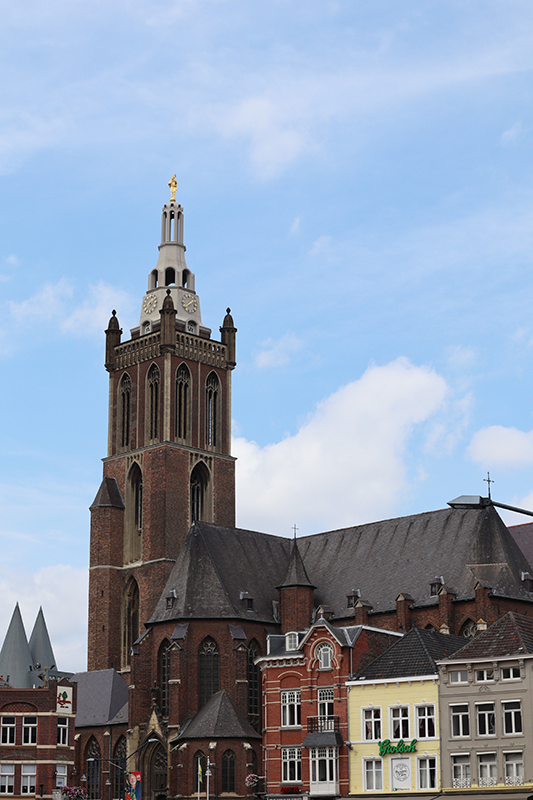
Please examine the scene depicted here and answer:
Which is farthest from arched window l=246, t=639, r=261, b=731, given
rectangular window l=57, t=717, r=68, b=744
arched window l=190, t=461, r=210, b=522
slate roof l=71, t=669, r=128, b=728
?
arched window l=190, t=461, r=210, b=522

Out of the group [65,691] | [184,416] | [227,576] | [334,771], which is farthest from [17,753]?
[184,416]

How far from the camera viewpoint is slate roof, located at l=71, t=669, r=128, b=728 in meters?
90.0

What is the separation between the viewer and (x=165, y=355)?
103 metres

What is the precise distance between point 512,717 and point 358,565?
95.9ft

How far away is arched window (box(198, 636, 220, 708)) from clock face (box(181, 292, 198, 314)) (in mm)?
34959

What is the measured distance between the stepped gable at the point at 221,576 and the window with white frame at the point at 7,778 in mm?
12702

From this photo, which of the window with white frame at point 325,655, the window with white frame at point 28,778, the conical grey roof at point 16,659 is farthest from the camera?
the conical grey roof at point 16,659

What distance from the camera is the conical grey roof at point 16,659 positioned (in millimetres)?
98750

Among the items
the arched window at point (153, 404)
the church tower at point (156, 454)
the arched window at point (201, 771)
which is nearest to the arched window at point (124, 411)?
the church tower at point (156, 454)

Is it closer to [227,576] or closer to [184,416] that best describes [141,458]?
[184,416]

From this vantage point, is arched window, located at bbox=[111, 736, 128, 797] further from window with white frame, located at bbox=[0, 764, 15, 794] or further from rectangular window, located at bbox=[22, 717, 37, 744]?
window with white frame, located at bbox=[0, 764, 15, 794]

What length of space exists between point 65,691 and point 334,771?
76.2ft

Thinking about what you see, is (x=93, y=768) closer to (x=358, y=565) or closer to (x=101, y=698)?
(x=101, y=698)

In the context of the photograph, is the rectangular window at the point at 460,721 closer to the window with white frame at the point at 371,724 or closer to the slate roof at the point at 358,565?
the window with white frame at the point at 371,724
